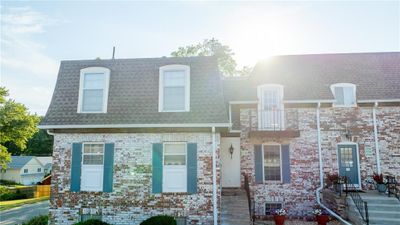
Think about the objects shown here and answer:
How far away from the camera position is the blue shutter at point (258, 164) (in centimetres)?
1362

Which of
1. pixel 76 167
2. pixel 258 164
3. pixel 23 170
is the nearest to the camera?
pixel 76 167

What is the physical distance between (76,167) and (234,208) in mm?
6157

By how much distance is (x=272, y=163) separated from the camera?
13.8 meters

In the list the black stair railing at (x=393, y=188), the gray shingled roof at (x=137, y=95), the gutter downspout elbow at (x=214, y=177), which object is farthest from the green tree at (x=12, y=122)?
the black stair railing at (x=393, y=188)

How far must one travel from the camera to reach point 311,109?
13.9m

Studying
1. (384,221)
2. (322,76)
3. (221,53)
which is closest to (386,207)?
(384,221)

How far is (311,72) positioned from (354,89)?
95.7 inches

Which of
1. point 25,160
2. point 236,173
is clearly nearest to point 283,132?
point 236,173

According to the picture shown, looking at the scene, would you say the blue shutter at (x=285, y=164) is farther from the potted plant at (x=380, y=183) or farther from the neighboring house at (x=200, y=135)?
the potted plant at (x=380, y=183)

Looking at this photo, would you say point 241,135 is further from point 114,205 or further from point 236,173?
point 114,205

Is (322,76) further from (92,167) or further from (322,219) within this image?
(92,167)

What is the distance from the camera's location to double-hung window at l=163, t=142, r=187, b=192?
1005 cm

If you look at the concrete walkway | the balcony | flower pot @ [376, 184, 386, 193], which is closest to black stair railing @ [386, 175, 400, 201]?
flower pot @ [376, 184, 386, 193]

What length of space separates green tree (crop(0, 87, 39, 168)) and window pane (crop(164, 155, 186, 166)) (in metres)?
20.1
